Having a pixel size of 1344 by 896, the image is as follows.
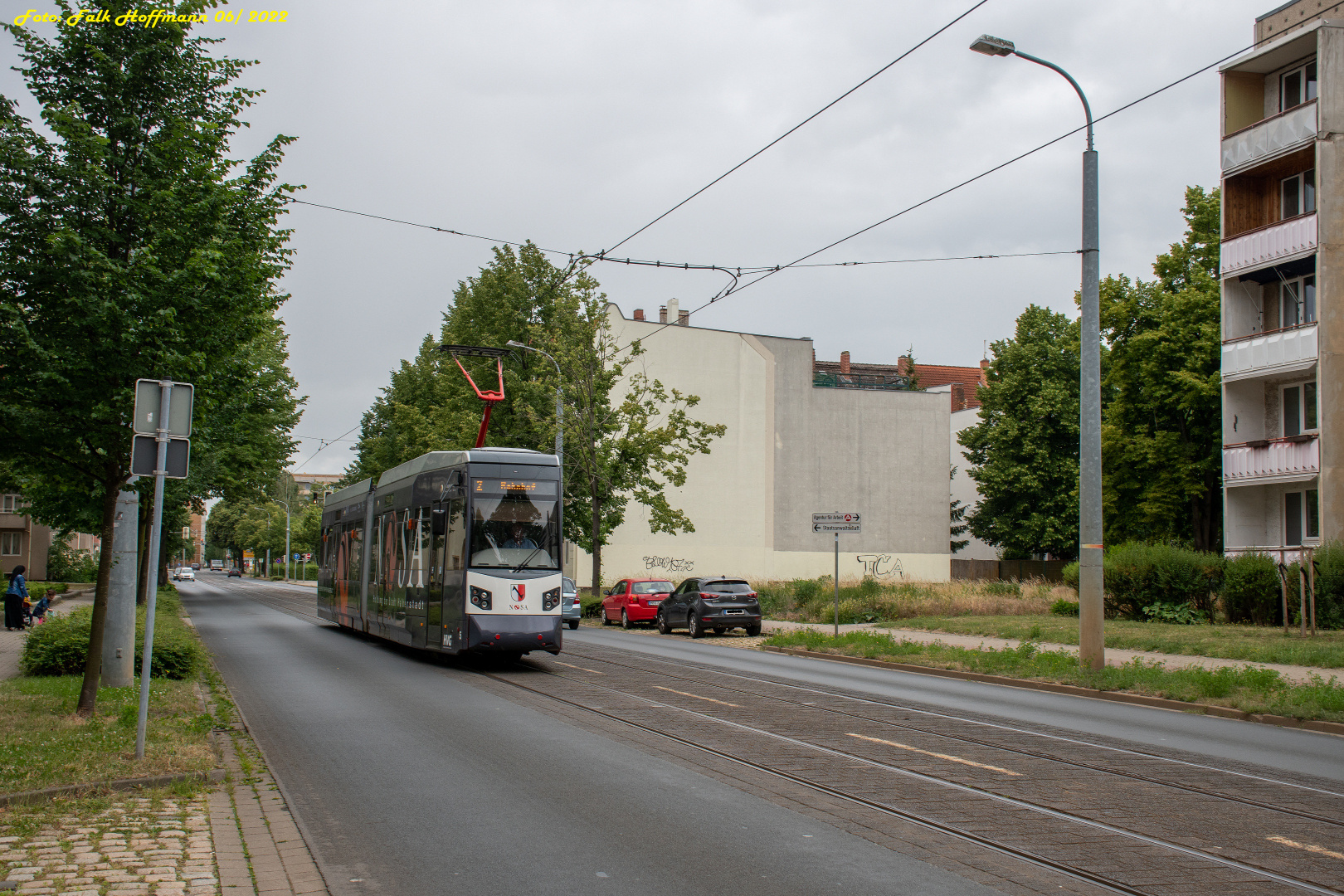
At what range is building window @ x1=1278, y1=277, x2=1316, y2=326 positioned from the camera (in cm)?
3066

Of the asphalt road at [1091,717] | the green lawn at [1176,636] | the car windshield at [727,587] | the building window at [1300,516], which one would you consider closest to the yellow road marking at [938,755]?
the asphalt road at [1091,717]

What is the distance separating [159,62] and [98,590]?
17.8ft

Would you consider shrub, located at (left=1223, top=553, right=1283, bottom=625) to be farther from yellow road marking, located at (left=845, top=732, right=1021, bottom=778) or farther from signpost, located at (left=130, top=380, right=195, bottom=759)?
signpost, located at (left=130, top=380, right=195, bottom=759)

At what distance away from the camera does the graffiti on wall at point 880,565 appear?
57.5 metres

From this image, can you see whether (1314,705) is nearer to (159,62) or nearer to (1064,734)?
(1064,734)

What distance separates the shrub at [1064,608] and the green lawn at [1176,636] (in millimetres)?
978

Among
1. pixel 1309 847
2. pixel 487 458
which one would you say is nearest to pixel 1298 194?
pixel 487 458

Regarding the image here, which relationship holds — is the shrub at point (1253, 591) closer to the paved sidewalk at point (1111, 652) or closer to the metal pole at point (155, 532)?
the paved sidewalk at point (1111, 652)

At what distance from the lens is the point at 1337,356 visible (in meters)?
28.8

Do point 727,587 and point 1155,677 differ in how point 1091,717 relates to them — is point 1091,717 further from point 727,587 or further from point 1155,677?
point 727,587

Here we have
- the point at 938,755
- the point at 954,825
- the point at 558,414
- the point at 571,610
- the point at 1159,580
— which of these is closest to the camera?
the point at 954,825

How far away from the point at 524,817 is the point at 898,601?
25710 millimetres

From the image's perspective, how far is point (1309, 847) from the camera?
6.80 meters

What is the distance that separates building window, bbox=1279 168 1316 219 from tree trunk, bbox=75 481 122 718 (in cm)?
3003
